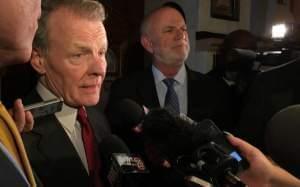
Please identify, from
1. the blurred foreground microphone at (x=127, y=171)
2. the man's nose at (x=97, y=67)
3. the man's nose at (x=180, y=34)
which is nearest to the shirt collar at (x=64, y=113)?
the man's nose at (x=97, y=67)

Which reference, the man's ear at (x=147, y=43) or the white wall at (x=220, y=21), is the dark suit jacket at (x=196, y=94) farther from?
the white wall at (x=220, y=21)

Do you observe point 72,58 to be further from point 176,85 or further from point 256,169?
point 176,85

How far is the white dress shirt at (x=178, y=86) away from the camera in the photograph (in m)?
1.91

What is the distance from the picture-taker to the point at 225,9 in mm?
2941

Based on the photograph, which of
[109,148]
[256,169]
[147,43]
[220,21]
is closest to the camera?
[256,169]

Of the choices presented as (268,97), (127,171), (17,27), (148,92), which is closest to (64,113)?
(127,171)

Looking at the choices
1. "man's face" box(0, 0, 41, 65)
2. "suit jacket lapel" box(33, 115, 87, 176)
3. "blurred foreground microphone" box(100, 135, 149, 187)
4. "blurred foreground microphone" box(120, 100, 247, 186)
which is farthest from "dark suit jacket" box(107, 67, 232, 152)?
"man's face" box(0, 0, 41, 65)

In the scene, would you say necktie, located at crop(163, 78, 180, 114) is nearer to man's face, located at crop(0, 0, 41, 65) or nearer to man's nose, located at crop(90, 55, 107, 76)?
man's nose, located at crop(90, 55, 107, 76)

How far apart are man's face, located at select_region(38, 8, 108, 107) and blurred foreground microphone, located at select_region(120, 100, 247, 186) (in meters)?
0.49

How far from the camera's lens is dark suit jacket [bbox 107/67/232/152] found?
1.85m

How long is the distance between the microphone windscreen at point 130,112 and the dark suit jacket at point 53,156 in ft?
0.48

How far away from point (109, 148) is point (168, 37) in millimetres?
1018

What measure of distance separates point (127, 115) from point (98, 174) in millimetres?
181

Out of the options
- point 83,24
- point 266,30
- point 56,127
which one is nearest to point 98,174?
point 56,127
